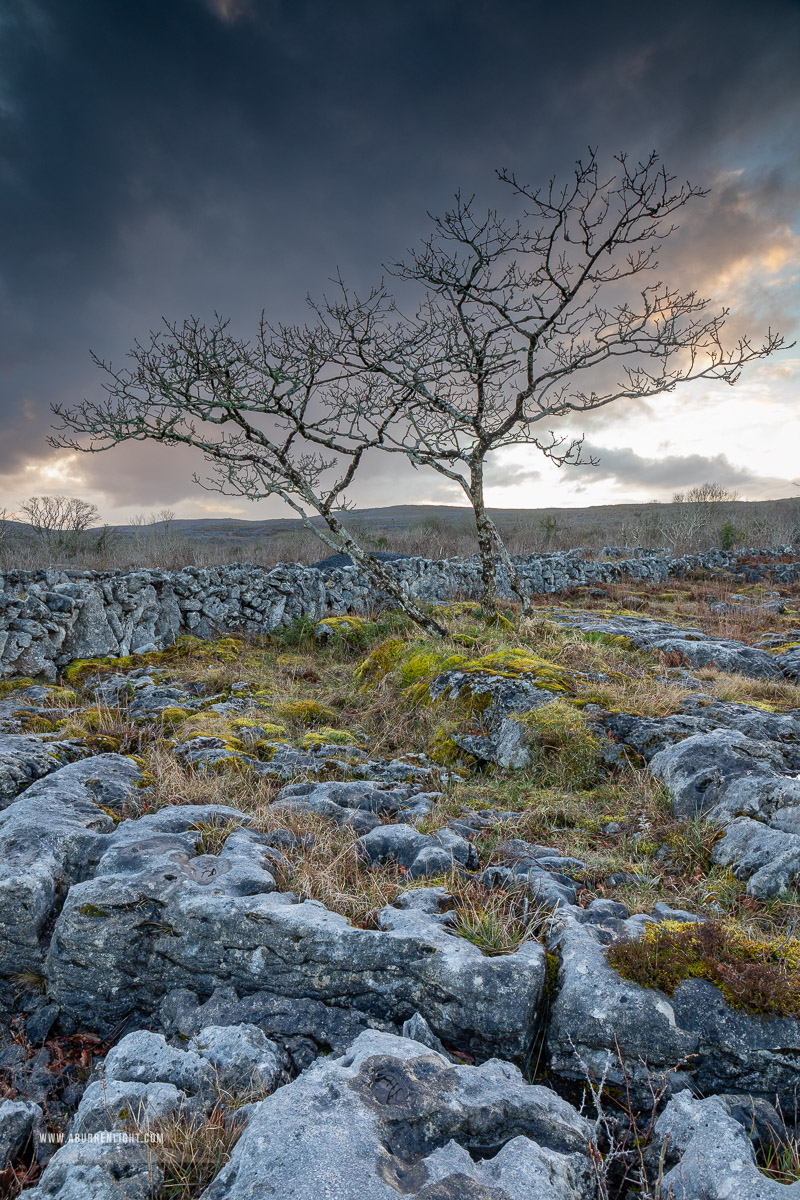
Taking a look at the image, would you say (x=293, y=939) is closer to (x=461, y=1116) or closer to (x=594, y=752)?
(x=461, y=1116)

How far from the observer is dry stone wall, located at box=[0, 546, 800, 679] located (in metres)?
9.68

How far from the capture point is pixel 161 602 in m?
12.1

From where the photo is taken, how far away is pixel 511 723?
6.30 m

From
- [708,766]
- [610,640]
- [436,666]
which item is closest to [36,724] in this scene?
[436,666]

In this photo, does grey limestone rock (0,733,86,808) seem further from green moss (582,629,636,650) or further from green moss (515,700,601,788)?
green moss (582,629,636,650)

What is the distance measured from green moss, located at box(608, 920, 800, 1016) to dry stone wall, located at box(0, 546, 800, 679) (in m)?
10.1

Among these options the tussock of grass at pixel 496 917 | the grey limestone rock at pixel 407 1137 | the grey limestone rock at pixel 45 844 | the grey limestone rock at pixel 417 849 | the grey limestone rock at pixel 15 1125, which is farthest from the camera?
the grey limestone rock at pixel 417 849

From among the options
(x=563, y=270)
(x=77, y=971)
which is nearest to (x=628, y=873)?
(x=77, y=971)

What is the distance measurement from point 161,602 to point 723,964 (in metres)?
11.7

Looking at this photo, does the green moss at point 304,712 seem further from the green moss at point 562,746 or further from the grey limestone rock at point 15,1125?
the grey limestone rock at point 15,1125

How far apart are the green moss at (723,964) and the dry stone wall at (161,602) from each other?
396 inches

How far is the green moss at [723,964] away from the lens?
8.13 ft

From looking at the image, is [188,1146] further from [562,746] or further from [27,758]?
[562,746]

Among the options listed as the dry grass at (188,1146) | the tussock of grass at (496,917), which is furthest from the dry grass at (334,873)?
the dry grass at (188,1146)
